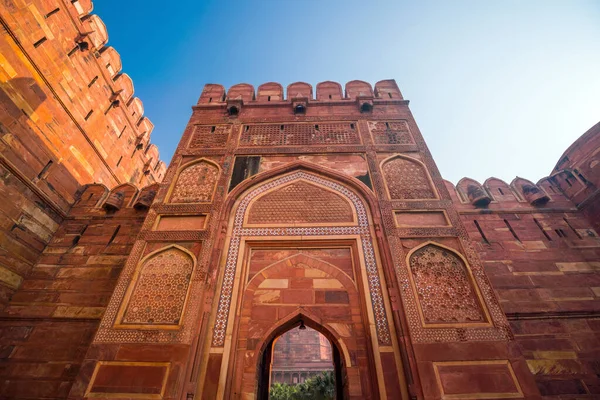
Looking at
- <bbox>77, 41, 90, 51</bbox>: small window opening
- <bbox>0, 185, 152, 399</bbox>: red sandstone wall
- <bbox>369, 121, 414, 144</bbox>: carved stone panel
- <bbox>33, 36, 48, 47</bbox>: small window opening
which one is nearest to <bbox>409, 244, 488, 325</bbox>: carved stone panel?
<bbox>369, 121, 414, 144</bbox>: carved stone panel

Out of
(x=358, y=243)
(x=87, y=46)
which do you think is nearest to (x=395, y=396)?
(x=358, y=243)

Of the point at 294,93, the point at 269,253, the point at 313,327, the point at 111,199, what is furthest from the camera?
the point at 294,93

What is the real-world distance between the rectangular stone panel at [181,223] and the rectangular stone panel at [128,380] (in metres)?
2.01

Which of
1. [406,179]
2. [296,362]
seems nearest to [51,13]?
[406,179]

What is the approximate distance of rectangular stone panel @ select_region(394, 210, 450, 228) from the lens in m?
4.69

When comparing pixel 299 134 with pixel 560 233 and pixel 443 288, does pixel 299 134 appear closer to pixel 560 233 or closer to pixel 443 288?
pixel 443 288

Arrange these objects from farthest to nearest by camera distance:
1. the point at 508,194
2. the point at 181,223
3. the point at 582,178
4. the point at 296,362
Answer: the point at 296,362
the point at 508,194
the point at 582,178
the point at 181,223

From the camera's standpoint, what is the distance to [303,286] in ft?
13.7

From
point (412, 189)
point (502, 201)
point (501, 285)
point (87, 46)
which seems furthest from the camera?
point (87, 46)

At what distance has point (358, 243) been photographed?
4.54m

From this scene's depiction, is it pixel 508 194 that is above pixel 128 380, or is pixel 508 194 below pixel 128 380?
above

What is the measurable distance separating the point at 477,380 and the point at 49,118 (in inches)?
330

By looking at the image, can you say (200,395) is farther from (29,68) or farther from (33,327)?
(29,68)

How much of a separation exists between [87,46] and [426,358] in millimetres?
9343
